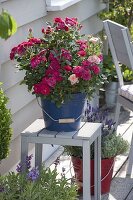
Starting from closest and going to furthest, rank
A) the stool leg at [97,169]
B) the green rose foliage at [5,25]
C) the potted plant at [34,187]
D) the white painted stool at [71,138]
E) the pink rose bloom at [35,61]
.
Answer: the green rose foliage at [5,25] < the potted plant at [34,187] < the pink rose bloom at [35,61] < the white painted stool at [71,138] < the stool leg at [97,169]

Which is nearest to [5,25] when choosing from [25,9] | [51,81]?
[51,81]

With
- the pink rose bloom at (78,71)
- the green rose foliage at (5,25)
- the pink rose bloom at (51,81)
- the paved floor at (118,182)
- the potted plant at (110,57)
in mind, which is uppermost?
the green rose foliage at (5,25)

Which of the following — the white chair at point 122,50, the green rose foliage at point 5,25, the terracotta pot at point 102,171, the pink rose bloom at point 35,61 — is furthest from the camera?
the white chair at point 122,50

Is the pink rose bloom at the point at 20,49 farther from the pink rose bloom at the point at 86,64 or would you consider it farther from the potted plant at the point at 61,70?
the pink rose bloom at the point at 86,64

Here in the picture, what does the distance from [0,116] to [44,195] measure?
48 cm

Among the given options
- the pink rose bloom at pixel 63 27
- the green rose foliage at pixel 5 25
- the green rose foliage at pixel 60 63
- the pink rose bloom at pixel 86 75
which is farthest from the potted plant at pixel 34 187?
the green rose foliage at pixel 5 25

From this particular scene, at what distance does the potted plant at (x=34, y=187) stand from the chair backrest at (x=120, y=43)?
1.08m

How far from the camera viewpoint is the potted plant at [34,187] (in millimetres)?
2510

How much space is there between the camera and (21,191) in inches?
101

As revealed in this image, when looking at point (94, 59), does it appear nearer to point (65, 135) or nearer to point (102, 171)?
point (65, 135)

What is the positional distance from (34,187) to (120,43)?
1.35 meters

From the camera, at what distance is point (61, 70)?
2645 millimetres

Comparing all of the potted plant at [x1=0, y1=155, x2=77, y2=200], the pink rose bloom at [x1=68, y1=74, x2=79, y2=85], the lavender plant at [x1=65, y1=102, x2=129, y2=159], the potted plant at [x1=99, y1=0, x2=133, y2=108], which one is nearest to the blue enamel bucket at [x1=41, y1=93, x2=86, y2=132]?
the pink rose bloom at [x1=68, y1=74, x2=79, y2=85]

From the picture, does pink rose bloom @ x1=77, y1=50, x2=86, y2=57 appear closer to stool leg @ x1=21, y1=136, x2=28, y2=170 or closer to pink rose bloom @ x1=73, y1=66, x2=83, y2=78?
pink rose bloom @ x1=73, y1=66, x2=83, y2=78
